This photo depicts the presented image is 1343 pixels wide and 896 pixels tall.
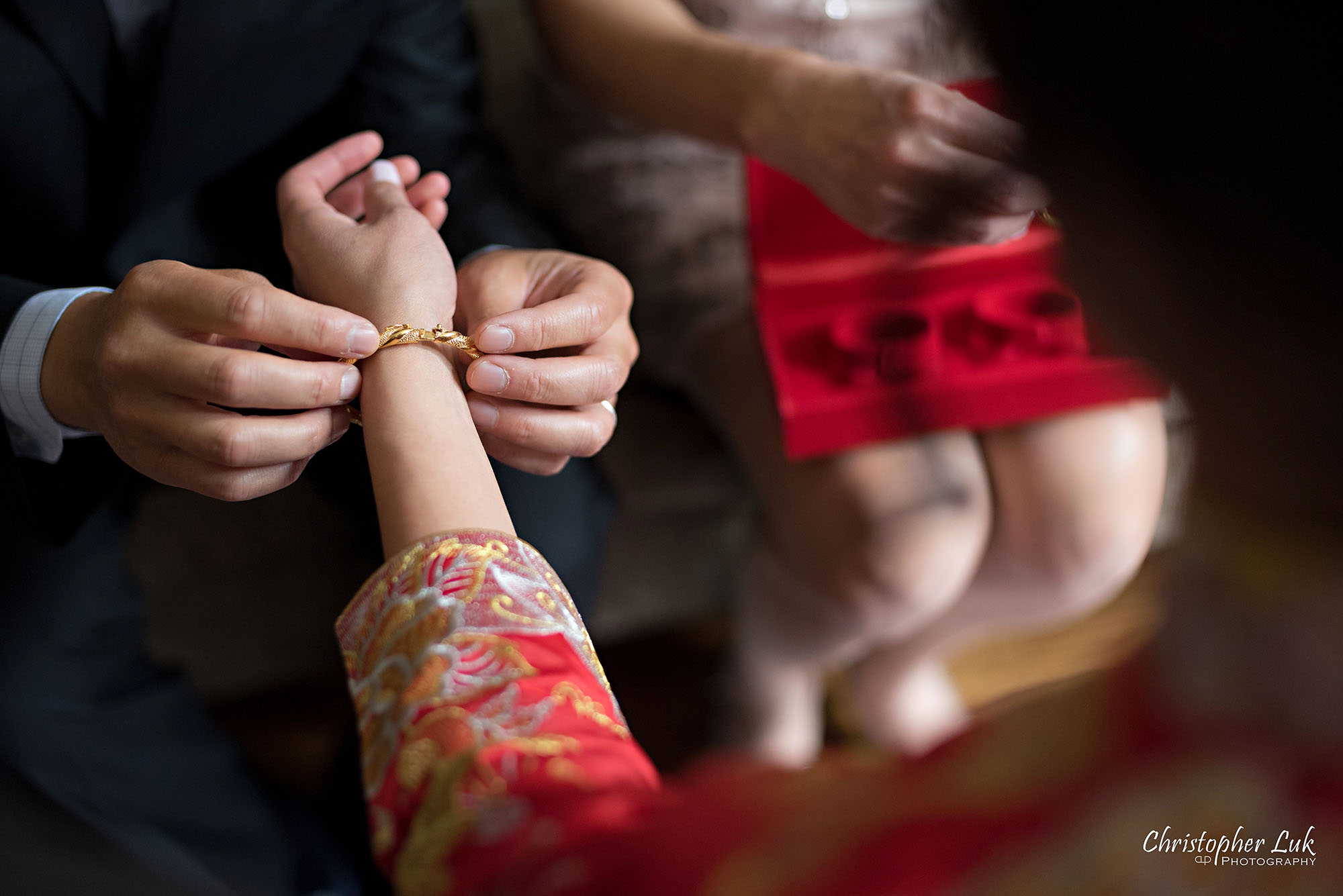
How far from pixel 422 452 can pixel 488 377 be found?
43 millimetres

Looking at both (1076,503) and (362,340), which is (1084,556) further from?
(362,340)

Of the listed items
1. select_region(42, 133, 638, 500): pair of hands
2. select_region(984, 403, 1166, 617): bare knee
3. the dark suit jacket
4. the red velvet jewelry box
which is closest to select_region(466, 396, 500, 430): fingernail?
select_region(42, 133, 638, 500): pair of hands

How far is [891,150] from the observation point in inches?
18.1

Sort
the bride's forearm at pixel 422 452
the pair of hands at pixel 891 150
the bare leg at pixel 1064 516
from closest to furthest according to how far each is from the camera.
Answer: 1. the bride's forearm at pixel 422 452
2. the pair of hands at pixel 891 150
3. the bare leg at pixel 1064 516

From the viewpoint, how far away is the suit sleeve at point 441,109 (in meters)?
0.55

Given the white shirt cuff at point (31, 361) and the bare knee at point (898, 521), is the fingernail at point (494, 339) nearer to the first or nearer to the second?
the white shirt cuff at point (31, 361)

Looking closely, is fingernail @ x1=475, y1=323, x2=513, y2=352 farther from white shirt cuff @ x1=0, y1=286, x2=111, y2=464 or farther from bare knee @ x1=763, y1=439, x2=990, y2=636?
bare knee @ x1=763, y1=439, x2=990, y2=636

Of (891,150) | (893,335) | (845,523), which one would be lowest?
(845,523)

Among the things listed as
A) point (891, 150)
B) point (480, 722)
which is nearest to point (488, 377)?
point (480, 722)

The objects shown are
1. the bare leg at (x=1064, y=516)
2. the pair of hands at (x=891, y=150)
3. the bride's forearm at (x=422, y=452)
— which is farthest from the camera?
the bare leg at (x=1064, y=516)

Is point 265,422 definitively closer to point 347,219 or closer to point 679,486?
point 347,219

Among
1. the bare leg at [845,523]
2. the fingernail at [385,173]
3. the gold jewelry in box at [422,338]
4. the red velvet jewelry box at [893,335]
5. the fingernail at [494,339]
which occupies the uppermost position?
the fingernail at [385,173]

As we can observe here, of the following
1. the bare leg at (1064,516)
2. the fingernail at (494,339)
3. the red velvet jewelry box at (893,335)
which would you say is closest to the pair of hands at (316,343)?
the fingernail at (494,339)

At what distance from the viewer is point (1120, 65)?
0.64 ft
